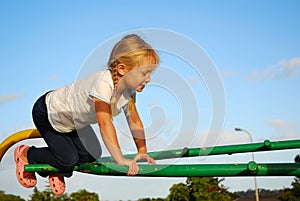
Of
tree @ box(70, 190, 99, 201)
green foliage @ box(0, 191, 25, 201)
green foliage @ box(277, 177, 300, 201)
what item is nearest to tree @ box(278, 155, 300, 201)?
green foliage @ box(277, 177, 300, 201)

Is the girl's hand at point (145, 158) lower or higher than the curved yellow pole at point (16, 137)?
lower

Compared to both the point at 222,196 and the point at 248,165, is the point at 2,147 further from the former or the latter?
the point at 222,196

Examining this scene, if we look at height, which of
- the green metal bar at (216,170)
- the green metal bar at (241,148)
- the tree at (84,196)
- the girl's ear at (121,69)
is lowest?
the green metal bar at (216,170)

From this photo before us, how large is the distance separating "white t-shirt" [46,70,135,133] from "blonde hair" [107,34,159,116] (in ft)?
0.19

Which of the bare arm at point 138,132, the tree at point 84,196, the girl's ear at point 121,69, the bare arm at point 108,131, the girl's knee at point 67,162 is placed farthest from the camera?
the tree at point 84,196

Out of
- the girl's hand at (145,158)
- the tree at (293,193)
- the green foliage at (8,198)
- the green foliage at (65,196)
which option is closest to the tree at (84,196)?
the green foliage at (65,196)

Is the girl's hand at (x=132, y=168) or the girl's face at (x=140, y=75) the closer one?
the girl's hand at (x=132, y=168)

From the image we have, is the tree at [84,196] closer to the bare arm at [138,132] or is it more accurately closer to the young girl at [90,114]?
the young girl at [90,114]

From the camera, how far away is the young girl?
2521 millimetres

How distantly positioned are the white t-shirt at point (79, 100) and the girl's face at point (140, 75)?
0.46 feet

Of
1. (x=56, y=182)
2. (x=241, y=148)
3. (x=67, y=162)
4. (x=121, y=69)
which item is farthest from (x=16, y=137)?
(x=241, y=148)

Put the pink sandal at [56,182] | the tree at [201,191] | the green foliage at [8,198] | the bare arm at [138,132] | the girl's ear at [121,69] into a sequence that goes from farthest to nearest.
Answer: the green foliage at [8,198] → the tree at [201,191] → the pink sandal at [56,182] → the bare arm at [138,132] → the girl's ear at [121,69]

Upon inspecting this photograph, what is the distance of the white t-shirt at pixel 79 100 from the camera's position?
8.63 feet

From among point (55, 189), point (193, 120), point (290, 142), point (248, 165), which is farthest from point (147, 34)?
point (290, 142)
